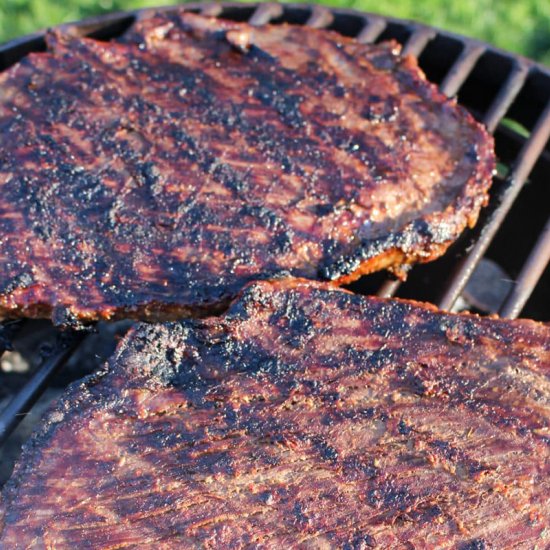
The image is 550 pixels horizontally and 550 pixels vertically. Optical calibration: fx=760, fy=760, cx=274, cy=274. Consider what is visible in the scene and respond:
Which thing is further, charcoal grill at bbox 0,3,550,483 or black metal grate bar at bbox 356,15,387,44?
black metal grate bar at bbox 356,15,387,44

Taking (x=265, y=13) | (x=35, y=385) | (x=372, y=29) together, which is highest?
(x=265, y=13)

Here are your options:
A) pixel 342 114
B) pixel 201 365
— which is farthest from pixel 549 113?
pixel 201 365

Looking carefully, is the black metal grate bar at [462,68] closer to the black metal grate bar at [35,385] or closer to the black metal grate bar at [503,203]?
the black metal grate bar at [503,203]

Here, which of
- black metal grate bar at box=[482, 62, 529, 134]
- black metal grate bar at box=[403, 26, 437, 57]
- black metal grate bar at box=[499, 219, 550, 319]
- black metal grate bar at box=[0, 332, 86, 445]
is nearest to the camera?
black metal grate bar at box=[0, 332, 86, 445]

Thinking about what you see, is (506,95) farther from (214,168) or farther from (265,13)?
(214,168)

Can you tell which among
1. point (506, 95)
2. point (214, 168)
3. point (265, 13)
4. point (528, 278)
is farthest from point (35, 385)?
point (506, 95)

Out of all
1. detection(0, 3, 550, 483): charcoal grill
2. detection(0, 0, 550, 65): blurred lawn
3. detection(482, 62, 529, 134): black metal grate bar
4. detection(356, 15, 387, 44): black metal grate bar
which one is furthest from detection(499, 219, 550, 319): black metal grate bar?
detection(0, 0, 550, 65): blurred lawn

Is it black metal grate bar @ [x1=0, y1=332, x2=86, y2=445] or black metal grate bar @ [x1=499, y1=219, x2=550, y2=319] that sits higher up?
black metal grate bar @ [x1=0, y1=332, x2=86, y2=445]

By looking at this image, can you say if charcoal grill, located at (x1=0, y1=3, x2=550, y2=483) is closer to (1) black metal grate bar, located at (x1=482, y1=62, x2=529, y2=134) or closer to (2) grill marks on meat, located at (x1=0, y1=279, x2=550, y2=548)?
(1) black metal grate bar, located at (x1=482, y1=62, x2=529, y2=134)
